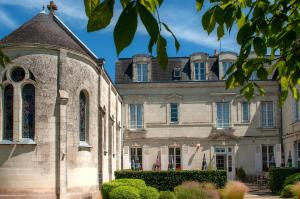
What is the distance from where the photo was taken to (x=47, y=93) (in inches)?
702

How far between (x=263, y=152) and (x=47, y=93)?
21.5 metres

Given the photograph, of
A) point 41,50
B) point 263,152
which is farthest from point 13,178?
point 263,152

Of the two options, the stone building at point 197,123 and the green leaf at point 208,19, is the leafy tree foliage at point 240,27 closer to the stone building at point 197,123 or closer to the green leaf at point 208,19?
the green leaf at point 208,19

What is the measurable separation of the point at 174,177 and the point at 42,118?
27.3 feet

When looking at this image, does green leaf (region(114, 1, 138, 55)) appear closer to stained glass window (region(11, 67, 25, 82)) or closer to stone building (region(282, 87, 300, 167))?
stained glass window (region(11, 67, 25, 82))

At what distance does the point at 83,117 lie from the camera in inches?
777

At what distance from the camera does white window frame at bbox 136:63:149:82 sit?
3625 centimetres

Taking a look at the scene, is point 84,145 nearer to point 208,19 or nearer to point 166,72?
point 208,19

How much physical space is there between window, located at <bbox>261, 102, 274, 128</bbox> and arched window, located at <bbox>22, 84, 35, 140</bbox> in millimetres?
21556

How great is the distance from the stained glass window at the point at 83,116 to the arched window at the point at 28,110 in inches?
87.3

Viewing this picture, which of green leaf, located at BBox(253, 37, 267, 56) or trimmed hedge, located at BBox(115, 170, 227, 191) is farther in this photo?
trimmed hedge, located at BBox(115, 170, 227, 191)

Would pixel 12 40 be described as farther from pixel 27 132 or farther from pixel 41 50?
pixel 27 132

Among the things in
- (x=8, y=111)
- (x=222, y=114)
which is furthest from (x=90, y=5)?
(x=222, y=114)

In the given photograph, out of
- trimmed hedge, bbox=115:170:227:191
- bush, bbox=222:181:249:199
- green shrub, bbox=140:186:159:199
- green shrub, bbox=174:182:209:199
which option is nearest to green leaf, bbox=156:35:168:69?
green shrub, bbox=174:182:209:199
